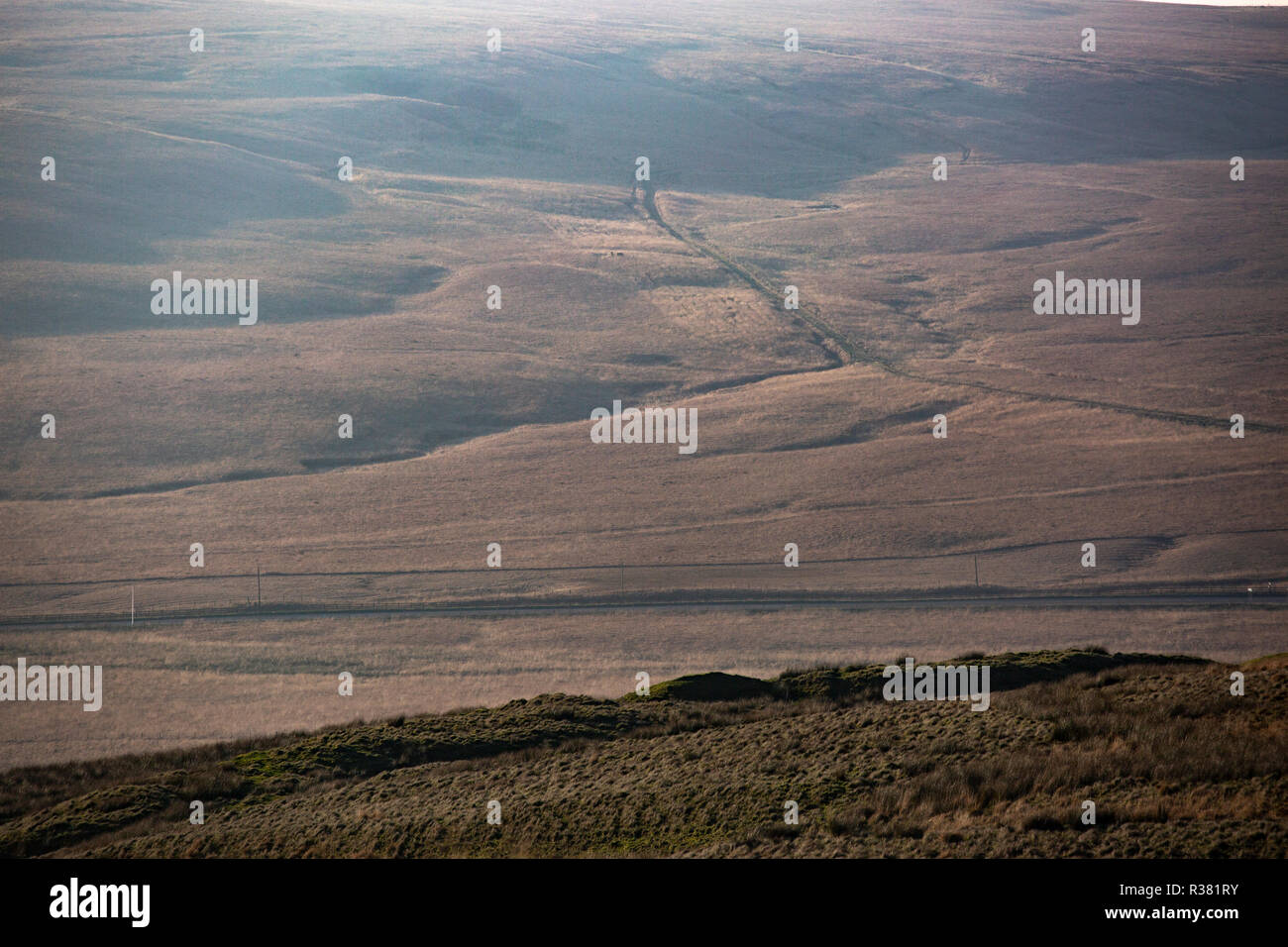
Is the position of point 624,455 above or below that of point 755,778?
above

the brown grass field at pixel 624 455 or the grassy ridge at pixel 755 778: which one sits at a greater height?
the brown grass field at pixel 624 455

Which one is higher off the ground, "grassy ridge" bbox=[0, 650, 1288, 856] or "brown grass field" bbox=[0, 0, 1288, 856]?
"brown grass field" bbox=[0, 0, 1288, 856]

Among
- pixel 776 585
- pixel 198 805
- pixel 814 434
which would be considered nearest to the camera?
pixel 198 805

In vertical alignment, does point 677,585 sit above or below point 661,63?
below

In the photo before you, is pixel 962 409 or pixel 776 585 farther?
pixel 962 409

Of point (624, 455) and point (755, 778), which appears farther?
point (624, 455)

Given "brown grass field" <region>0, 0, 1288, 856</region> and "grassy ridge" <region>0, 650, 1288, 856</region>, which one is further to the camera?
"brown grass field" <region>0, 0, 1288, 856</region>

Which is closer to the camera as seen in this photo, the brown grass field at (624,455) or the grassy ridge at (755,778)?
the grassy ridge at (755,778)

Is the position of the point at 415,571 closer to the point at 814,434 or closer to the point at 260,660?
the point at 260,660
